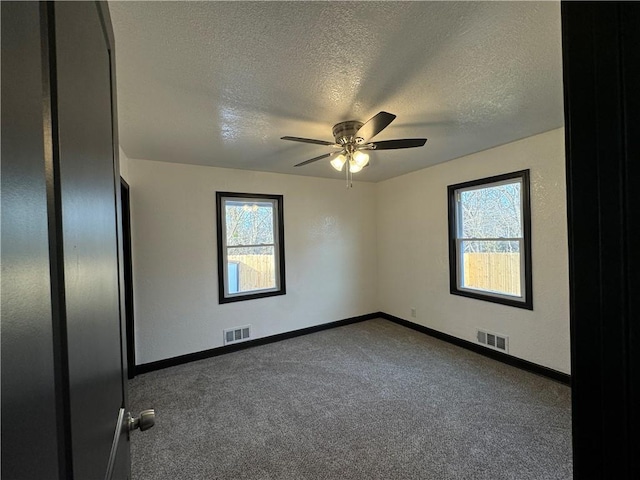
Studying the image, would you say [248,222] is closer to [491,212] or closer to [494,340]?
[491,212]

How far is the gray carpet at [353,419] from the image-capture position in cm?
186

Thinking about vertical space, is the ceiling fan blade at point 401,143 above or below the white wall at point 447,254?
above

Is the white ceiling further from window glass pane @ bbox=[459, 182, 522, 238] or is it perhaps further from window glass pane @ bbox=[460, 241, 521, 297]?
window glass pane @ bbox=[460, 241, 521, 297]

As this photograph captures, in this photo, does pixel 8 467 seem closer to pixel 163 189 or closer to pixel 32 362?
pixel 32 362

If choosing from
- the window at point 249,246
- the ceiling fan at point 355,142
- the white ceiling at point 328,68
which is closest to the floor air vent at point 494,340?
the white ceiling at point 328,68

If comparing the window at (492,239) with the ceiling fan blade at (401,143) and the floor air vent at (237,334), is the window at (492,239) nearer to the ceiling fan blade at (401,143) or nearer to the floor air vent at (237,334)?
the ceiling fan blade at (401,143)

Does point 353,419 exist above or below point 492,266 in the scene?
below

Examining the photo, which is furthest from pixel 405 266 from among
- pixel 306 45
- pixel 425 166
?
pixel 306 45

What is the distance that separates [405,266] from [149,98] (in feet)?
12.7

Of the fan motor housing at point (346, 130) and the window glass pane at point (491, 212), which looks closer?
the fan motor housing at point (346, 130)

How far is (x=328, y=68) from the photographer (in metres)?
1.63

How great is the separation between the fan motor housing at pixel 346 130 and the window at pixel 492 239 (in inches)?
77.9

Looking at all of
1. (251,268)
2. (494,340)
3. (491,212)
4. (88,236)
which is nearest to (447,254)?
(491,212)

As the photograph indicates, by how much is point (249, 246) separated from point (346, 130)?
2.29 m
